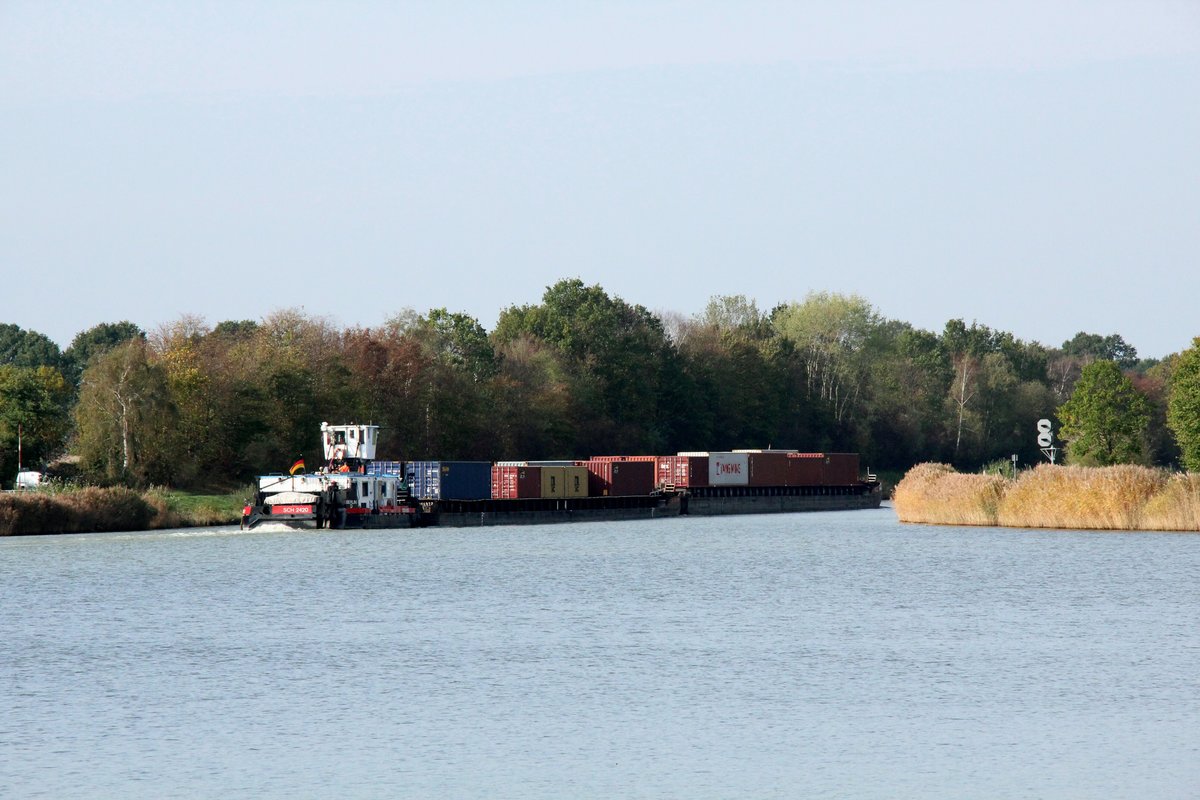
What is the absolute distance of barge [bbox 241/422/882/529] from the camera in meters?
72.8

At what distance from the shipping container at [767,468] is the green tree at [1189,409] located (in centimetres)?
3151

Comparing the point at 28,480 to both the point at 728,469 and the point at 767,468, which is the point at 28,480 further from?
the point at 767,468

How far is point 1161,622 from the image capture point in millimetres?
37594

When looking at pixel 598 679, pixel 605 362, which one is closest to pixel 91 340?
pixel 605 362

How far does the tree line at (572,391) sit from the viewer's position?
8419cm

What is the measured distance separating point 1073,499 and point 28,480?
51.8m

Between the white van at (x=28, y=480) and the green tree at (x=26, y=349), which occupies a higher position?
the green tree at (x=26, y=349)

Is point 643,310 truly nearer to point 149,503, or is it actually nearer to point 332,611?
point 149,503

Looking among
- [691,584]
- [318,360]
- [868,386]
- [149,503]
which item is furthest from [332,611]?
[868,386]

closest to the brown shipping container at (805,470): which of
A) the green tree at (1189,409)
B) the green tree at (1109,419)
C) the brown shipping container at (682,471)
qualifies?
the brown shipping container at (682,471)

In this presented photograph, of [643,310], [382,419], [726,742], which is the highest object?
[643,310]

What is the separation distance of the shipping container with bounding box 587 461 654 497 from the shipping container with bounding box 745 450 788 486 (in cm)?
1188

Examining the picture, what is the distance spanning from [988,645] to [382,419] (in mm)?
71882

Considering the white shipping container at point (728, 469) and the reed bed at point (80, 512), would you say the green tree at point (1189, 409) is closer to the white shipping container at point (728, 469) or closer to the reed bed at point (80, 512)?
the white shipping container at point (728, 469)
